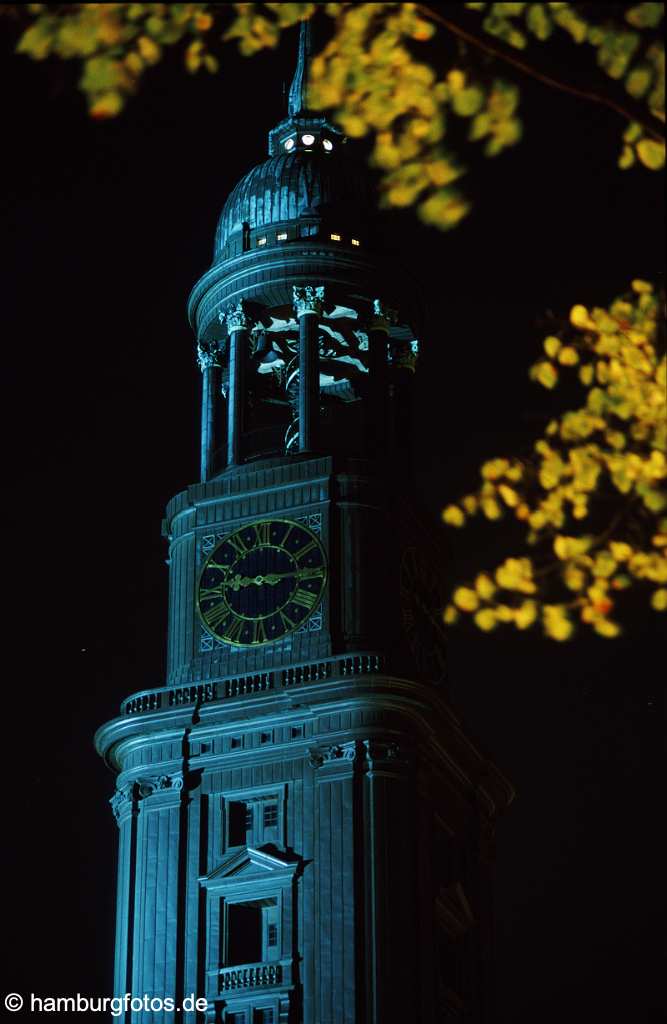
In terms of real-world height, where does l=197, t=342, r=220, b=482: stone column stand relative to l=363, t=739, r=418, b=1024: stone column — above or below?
above

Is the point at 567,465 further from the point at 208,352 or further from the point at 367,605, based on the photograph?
the point at 208,352

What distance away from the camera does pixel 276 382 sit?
67062 mm

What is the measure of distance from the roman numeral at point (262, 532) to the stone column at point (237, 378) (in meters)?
2.47

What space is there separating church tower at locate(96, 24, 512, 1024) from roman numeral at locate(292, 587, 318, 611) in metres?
0.05

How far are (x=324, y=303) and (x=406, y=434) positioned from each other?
14.7 ft

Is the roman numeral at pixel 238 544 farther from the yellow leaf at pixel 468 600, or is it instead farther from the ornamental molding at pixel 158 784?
the yellow leaf at pixel 468 600

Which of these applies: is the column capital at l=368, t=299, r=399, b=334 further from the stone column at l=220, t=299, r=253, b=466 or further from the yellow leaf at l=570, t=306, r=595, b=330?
the yellow leaf at l=570, t=306, r=595, b=330

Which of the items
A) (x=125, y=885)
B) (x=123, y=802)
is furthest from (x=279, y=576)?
(x=125, y=885)

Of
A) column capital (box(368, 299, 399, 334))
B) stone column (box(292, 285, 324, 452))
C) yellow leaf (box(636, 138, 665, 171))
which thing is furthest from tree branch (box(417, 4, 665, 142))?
column capital (box(368, 299, 399, 334))

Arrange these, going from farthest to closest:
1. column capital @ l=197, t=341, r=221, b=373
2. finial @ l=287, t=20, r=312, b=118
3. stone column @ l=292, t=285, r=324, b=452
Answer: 1. finial @ l=287, t=20, r=312, b=118
2. column capital @ l=197, t=341, r=221, b=373
3. stone column @ l=292, t=285, r=324, b=452

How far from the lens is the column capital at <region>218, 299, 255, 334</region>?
212 feet

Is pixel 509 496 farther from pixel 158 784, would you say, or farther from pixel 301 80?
pixel 301 80

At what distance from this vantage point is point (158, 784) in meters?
58.3

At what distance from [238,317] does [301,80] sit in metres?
9.13
